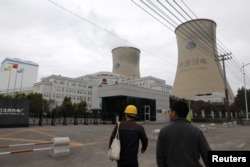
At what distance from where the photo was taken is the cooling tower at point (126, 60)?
70562 mm

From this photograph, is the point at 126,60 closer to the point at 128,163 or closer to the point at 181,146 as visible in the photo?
the point at 128,163

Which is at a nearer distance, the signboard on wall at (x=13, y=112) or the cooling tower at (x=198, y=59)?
the signboard on wall at (x=13, y=112)

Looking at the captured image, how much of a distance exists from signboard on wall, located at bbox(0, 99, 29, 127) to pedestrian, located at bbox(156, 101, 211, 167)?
19352 millimetres

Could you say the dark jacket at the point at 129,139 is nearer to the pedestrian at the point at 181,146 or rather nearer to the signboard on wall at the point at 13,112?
the pedestrian at the point at 181,146

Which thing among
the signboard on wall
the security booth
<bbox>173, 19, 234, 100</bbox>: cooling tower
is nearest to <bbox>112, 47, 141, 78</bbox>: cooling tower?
<bbox>173, 19, 234, 100</bbox>: cooling tower

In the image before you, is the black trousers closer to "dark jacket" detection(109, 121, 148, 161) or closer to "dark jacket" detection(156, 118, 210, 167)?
"dark jacket" detection(109, 121, 148, 161)

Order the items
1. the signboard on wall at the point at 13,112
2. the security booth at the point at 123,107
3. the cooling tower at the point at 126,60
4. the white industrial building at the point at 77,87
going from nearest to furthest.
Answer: the signboard on wall at the point at 13,112, the security booth at the point at 123,107, the cooling tower at the point at 126,60, the white industrial building at the point at 77,87

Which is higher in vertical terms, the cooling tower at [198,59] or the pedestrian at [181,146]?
the cooling tower at [198,59]

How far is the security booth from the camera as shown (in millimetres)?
32188

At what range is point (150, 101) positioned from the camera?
38438 millimetres

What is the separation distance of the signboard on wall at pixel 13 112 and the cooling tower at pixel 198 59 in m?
40.5

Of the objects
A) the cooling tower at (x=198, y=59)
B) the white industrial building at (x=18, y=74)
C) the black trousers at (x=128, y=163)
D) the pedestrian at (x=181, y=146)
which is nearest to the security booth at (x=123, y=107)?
the cooling tower at (x=198, y=59)

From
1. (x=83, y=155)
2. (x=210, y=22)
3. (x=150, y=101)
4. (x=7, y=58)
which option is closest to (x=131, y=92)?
(x=150, y=101)

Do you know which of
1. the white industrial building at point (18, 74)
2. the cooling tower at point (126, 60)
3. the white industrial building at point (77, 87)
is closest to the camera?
the cooling tower at point (126, 60)
